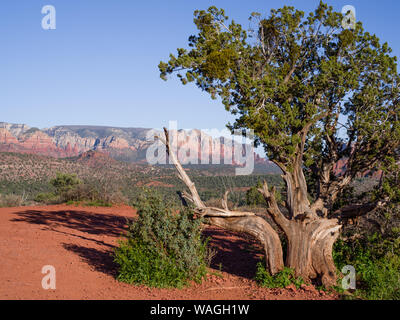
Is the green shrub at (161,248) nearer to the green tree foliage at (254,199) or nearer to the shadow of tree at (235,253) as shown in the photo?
the shadow of tree at (235,253)

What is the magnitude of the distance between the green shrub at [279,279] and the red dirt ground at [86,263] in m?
0.18

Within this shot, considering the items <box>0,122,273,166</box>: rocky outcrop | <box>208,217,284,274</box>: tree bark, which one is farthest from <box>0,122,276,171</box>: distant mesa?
<box>208,217,284,274</box>: tree bark

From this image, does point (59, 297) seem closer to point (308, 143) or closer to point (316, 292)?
point (316, 292)

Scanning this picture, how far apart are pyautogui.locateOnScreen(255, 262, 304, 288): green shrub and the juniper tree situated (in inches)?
6.3

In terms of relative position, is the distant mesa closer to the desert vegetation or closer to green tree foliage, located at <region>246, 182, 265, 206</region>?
green tree foliage, located at <region>246, 182, 265, 206</region>

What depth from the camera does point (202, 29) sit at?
9.09m

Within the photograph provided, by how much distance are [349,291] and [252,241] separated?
535 centimetres

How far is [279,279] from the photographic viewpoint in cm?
794

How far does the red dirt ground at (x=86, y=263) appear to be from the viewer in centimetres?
693

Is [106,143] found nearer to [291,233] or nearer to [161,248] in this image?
[161,248]

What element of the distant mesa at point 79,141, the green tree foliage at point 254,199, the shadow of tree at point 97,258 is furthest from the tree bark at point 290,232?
the distant mesa at point 79,141

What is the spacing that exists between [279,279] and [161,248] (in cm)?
244

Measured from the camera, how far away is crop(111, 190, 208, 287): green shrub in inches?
303

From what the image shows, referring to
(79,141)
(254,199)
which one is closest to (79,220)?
(254,199)
